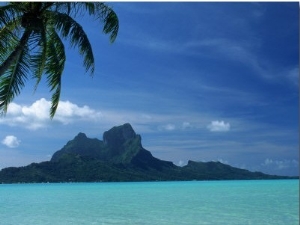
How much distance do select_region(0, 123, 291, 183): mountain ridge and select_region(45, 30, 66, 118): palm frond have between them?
101m

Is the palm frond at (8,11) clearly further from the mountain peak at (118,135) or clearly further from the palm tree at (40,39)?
the mountain peak at (118,135)

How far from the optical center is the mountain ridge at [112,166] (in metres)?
107

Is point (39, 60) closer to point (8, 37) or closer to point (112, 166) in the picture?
point (8, 37)

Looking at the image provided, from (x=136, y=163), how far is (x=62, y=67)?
409ft

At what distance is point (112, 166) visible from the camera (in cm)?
11806

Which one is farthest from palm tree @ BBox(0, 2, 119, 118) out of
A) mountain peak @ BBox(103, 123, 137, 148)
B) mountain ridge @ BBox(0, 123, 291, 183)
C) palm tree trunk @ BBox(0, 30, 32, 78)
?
mountain peak @ BBox(103, 123, 137, 148)

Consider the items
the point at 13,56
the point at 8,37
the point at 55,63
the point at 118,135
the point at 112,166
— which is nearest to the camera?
the point at 13,56

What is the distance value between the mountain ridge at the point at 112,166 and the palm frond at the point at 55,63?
332 feet

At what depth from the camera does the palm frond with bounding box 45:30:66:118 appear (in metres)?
7.34

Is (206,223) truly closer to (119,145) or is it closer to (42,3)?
(42,3)

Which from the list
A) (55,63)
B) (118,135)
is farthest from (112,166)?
(55,63)

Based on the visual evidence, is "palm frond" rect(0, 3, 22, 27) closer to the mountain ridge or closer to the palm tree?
the palm tree

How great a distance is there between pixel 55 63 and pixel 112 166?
369 feet

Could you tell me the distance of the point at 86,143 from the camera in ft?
472
